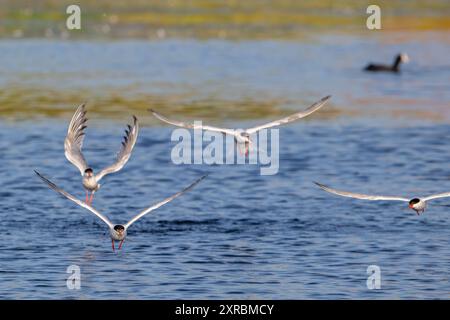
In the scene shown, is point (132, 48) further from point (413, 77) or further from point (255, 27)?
point (413, 77)

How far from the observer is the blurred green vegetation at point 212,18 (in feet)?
218

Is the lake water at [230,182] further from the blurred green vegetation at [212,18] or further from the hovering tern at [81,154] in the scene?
the blurred green vegetation at [212,18]

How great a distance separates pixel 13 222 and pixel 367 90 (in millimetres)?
23747

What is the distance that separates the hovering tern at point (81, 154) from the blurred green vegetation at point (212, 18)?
42984mm

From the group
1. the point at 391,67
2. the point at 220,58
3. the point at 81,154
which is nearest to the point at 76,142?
the point at 81,154

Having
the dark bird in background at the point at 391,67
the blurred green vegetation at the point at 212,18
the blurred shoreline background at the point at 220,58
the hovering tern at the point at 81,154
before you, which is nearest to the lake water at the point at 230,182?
the blurred shoreline background at the point at 220,58

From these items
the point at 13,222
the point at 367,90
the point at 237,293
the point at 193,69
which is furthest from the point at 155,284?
the point at 193,69

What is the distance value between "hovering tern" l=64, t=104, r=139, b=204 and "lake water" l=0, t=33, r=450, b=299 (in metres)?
1.83

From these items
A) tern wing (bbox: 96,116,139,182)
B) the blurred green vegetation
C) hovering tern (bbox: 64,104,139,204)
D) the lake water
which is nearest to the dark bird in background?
the lake water

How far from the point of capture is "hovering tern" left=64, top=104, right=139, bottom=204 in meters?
20.4

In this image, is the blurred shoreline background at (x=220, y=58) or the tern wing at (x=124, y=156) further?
the blurred shoreline background at (x=220, y=58)

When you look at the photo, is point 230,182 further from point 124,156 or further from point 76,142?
point 124,156

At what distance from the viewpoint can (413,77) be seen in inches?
2034

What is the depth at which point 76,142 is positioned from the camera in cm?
2138
